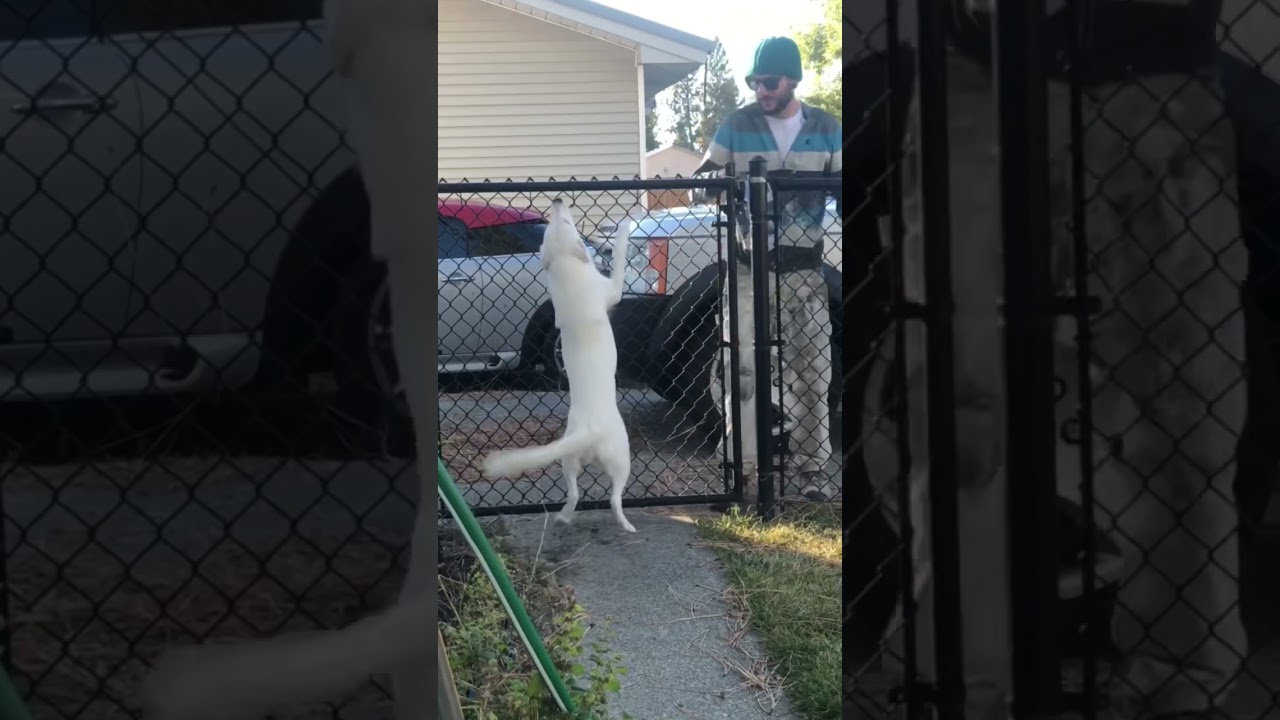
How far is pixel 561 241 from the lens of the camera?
170 inches

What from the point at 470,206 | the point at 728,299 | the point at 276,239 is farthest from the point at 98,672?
the point at 470,206

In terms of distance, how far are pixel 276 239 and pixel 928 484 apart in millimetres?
1140

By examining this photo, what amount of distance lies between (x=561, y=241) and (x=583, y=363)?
1.97ft

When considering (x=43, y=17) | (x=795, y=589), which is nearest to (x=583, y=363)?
(x=795, y=589)

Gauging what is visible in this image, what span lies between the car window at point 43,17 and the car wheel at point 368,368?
1.80 ft

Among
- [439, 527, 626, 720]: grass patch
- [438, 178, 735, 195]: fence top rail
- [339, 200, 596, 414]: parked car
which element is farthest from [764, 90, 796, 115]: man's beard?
[439, 527, 626, 720]: grass patch

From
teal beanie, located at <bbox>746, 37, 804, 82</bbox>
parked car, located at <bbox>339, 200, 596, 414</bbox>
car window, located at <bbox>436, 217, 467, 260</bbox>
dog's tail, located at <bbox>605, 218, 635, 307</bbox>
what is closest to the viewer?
dog's tail, located at <bbox>605, 218, 635, 307</bbox>

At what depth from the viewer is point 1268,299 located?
1.72m

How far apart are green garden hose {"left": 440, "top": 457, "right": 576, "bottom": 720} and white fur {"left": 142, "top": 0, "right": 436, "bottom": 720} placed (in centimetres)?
75

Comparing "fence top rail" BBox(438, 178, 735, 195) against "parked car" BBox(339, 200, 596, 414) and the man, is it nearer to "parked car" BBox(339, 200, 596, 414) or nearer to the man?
the man

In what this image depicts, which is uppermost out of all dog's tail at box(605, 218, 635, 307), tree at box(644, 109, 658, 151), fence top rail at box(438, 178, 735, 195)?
tree at box(644, 109, 658, 151)

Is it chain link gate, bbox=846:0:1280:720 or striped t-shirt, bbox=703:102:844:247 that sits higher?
striped t-shirt, bbox=703:102:844:247

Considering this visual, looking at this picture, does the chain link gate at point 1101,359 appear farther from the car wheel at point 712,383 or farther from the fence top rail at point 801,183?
the car wheel at point 712,383

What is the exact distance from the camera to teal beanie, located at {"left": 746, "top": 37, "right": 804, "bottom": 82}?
14.8 ft
